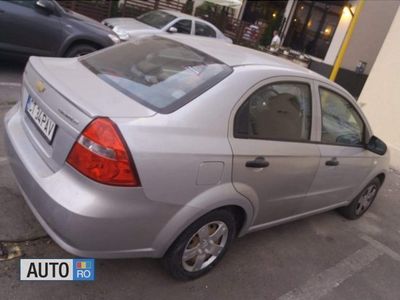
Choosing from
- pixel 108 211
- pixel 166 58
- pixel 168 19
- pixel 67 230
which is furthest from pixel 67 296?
pixel 168 19

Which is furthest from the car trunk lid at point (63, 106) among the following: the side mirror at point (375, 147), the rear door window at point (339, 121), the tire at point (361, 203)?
the tire at point (361, 203)

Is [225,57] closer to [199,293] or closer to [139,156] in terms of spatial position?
[139,156]

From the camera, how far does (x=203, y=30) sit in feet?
39.1

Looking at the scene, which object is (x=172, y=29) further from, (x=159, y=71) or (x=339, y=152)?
(x=159, y=71)

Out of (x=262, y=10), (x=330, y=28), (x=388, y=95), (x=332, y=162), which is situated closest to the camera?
(x=332, y=162)

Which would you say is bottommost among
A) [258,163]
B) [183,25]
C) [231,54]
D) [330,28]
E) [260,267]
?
[260,267]

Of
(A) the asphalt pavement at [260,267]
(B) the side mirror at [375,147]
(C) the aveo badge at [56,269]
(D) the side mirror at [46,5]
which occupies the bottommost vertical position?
(A) the asphalt pavement at [260,267]

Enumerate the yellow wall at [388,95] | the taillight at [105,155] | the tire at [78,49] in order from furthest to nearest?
the yellow wall at [388,95] < the tire at [78,49] < the taillight at [105,155]

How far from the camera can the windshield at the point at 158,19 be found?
11.0 m

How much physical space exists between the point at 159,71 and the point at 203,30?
31.0ft

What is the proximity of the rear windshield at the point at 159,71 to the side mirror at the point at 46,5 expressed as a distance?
3664 mm

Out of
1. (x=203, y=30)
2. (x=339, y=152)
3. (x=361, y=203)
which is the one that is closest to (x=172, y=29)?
(x=203, y=30)

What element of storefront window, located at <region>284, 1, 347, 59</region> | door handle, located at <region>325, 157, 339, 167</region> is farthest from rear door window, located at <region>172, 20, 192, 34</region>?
storefront window, located at <region>284, 1, 347, 59</region>

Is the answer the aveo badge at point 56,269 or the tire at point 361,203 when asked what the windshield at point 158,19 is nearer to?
the tire at point 361,203
